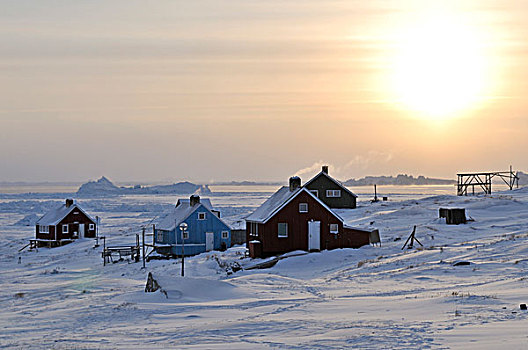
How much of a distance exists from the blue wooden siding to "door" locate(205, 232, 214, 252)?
0.74ft

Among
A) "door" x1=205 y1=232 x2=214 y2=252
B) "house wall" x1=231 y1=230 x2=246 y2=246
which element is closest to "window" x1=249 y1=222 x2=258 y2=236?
"door" x1=205 y1=232 x2=214 y2=252

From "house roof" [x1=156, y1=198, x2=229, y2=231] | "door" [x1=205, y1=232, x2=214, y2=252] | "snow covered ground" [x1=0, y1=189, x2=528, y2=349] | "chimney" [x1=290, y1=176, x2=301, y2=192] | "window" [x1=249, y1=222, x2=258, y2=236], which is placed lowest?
"snow covered ground" [x1=0, y1=189, x2=528, y2=349]

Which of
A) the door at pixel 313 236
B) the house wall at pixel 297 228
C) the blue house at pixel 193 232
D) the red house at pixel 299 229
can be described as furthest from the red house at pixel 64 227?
the door at pixel 313 236

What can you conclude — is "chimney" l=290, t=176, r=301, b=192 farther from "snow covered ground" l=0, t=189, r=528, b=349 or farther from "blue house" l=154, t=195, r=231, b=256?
"blue house" l=154, t=195, r=231, b=256

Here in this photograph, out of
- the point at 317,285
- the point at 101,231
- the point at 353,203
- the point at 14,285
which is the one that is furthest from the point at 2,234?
the point at 317,285

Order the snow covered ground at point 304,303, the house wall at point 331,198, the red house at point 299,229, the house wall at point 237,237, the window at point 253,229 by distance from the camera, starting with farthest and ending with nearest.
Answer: the house wall at point 331,198 → the house wall at point 237,237 → the window at point 253,229 → the red house at point 299,229 → the snow covered ground at point 304,303

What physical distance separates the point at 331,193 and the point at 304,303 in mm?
60872

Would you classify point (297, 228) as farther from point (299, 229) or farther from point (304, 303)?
point (304, 303)

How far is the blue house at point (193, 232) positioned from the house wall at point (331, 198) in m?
24.6

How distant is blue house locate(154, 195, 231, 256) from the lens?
5875 centimetres

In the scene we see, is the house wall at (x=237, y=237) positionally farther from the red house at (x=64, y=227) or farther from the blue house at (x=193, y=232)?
the red house at (x=64, y=227)

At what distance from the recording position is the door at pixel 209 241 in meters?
60.3

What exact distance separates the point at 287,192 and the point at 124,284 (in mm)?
18263

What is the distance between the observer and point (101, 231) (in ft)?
303
